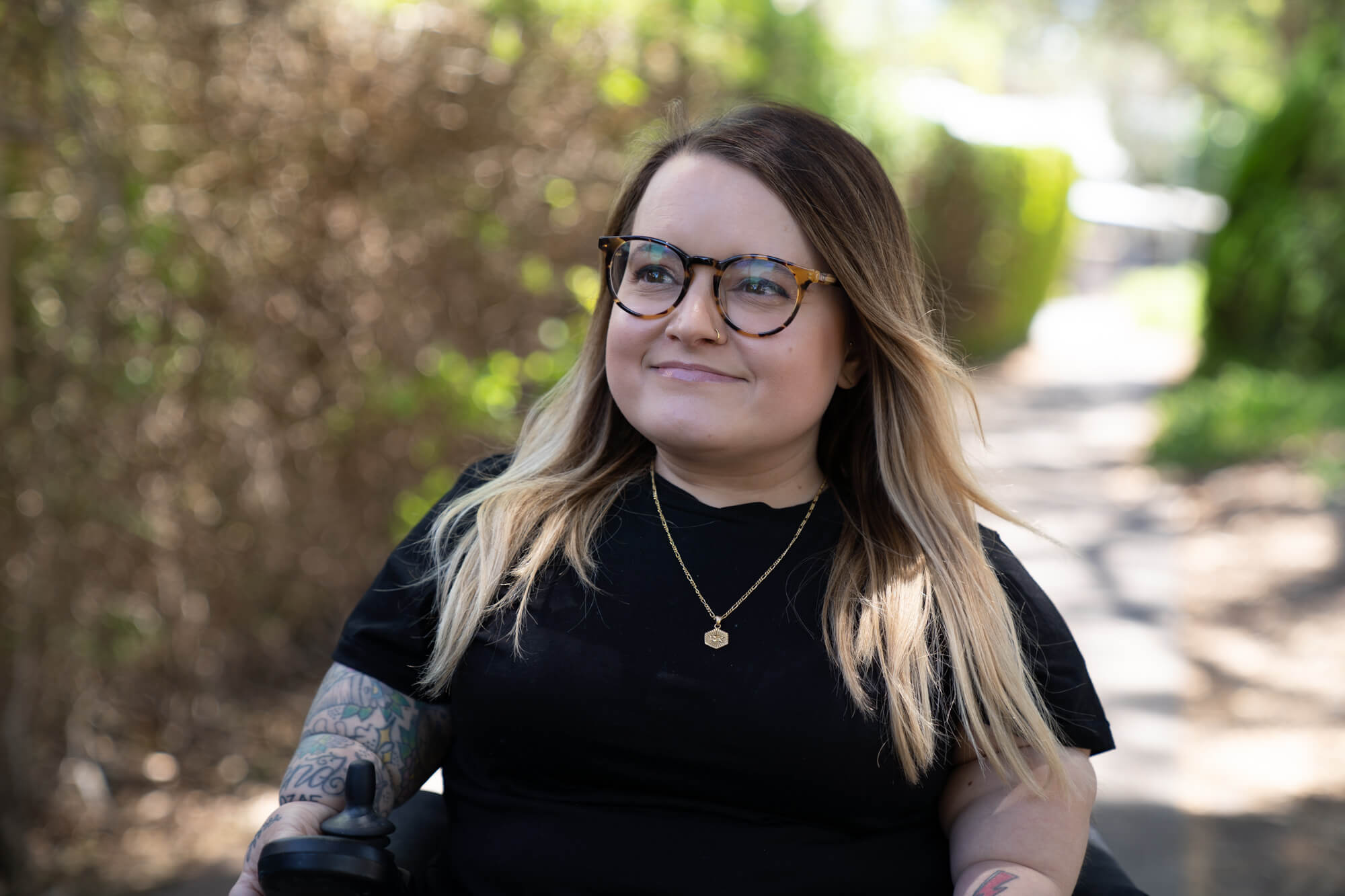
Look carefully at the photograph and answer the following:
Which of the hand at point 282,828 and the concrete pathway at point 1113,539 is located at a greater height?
the hand at point 282,828

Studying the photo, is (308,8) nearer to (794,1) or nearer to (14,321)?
(14,321)

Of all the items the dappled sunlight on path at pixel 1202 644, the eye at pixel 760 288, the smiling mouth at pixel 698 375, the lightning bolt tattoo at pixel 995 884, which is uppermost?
the eye at pixel 760 288

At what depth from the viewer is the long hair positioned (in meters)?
1.75

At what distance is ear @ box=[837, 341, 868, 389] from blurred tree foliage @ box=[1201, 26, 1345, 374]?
9008 millimetres

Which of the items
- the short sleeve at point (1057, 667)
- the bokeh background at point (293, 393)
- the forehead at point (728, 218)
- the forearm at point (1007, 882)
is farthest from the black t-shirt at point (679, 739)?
the bokeh background at point (293, 393)

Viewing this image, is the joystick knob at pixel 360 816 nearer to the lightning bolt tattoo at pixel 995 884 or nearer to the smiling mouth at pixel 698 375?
the smiling mouth at pixel 698 375

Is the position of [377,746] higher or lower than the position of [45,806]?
higher

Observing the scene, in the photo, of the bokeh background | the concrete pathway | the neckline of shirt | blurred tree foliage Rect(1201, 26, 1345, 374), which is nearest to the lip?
the neckline of shirt

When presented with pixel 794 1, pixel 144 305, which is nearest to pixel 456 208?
pixel 144 305

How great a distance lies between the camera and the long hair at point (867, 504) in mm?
1755

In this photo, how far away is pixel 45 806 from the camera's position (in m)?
3.59

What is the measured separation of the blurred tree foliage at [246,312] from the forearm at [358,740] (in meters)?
1.95

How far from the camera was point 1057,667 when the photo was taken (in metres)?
1.82

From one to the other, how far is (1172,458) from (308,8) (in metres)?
7.38
